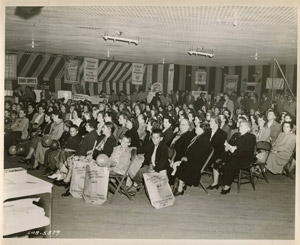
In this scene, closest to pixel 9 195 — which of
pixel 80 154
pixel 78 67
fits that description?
pixel 80 154

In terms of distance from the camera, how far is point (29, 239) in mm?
3021

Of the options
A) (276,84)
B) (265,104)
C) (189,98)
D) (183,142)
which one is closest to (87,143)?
(183,142)

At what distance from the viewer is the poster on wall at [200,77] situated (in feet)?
9.97

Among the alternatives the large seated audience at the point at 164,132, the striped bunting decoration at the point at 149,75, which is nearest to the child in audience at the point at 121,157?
the large seated audience at the point at 164,132

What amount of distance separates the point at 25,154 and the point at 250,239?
1732mm

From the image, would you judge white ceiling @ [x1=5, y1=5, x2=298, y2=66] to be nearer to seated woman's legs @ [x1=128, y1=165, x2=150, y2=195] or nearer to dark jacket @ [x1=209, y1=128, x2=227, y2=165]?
dark jacket @ [x1=209, y1=128, x2=227, y2=165]

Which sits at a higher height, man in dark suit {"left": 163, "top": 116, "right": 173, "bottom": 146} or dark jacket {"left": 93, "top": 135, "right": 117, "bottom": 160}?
man in dark suit {"left": 163, "top": 116, "right": 173, "bottom": 146}

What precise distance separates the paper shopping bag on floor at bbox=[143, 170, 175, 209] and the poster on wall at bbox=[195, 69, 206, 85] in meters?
0.73

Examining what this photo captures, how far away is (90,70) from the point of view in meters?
3.08

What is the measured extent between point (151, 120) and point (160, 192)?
0.53m

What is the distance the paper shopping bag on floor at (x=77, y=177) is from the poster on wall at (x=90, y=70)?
597mm

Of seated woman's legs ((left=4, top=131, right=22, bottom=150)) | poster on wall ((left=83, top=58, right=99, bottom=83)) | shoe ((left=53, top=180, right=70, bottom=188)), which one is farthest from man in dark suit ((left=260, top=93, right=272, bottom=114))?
seated woman's legs ((left=4, top=131, right=22, bottom=150))

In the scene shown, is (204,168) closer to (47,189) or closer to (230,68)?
(230,68)

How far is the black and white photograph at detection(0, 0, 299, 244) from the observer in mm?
3002
